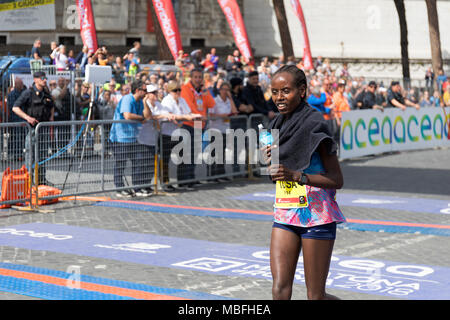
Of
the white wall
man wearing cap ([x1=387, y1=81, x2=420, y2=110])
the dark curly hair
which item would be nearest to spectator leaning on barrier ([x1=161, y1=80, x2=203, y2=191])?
the dark curly hair

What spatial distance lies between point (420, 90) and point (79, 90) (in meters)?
11.3

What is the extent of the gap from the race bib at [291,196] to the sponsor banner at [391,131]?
14279mm

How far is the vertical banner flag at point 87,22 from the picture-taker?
18633mm

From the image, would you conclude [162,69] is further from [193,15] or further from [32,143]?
[193,15]

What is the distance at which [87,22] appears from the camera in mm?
18953

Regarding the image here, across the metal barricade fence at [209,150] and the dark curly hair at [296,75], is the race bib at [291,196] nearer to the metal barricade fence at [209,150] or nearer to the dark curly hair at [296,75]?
the dark curly hair at [296,75]

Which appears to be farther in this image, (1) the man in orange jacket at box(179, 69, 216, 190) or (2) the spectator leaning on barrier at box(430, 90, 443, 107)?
(2) the spectator leaning on barrier at box(430, 90, 443, 107)

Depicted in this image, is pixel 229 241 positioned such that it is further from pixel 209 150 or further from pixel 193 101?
pixel 193 101

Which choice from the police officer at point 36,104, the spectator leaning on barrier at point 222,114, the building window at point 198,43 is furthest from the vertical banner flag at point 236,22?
the building window at point 198,43

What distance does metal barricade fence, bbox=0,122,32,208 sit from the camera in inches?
467

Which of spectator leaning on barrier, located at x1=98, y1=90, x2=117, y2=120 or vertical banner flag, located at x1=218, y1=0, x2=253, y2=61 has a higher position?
vertical banner flag, located at x1=218, y1=0, x2=253, y2=61

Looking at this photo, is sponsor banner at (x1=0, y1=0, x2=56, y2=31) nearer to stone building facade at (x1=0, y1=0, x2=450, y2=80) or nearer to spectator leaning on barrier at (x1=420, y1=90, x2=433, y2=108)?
spectator leaning on barrier at (x1=420, y1=90, x2=433, y2=108)

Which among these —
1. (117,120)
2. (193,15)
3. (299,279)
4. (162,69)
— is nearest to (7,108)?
(117,120)
